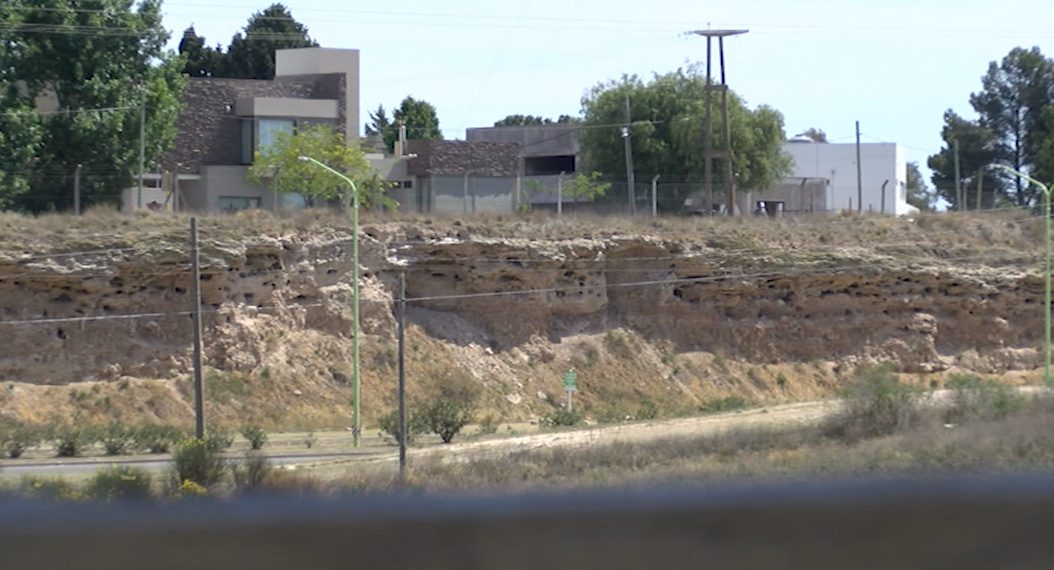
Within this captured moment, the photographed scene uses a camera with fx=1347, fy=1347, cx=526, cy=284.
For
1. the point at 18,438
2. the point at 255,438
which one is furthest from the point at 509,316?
the point at 18,438

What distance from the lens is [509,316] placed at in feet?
150

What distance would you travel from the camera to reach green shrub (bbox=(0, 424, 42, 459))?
29906 mm

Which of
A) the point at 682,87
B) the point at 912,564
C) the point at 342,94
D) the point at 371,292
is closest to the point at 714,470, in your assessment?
the point at 912,564

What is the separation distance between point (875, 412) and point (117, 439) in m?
17.6

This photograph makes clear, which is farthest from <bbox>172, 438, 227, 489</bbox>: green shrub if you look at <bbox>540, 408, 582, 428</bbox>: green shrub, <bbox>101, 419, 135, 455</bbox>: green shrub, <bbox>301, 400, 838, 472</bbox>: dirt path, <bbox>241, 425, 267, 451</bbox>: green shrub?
<bbox>540, 408, 582, 428</bbox>: green shrub

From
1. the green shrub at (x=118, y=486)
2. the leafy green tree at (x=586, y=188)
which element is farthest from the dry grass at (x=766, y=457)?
the leafy green tree at (x=586, y=188)

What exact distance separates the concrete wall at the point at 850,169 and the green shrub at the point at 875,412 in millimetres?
54687

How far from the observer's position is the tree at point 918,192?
92.9 metres

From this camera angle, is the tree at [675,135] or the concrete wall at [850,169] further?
the concrete wall at [850,169]

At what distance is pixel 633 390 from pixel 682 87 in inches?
1436

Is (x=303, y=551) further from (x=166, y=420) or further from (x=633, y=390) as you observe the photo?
(x=633, y=390)

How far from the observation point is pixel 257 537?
5426mm

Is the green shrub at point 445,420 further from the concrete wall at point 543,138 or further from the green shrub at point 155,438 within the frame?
the concrete wall at point 543,138

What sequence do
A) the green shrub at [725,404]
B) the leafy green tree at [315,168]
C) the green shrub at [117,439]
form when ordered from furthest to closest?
the leafy green tree at [315,168] < the green shrub at [725,404] < the green shrub at [117,439]
